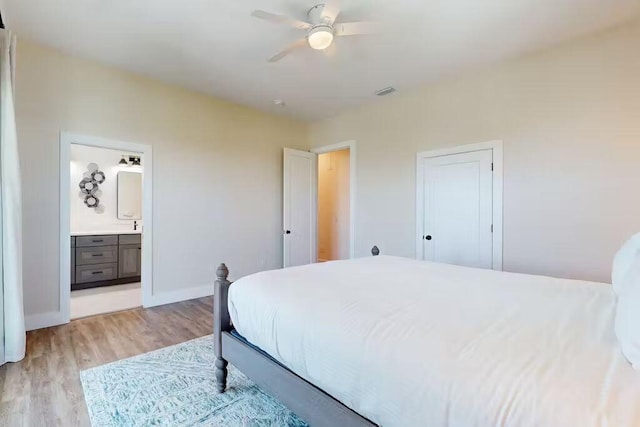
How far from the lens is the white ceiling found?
240cm

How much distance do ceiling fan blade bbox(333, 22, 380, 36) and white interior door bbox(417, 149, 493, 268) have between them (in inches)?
76.6

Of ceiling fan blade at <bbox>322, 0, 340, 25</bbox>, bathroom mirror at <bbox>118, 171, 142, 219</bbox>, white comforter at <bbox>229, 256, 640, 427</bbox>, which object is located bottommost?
white comforter at <bbox>229, 256, 640, 427</bbox>

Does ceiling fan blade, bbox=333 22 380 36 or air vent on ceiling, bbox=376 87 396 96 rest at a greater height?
air vent on ceiling, bbox=376 87 396 96

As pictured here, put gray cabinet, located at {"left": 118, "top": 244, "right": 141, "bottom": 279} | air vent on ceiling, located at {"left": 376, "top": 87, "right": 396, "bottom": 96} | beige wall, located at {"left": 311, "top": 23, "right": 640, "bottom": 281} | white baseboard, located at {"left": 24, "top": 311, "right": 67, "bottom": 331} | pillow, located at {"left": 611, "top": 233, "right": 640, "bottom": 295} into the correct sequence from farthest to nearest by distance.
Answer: gray cabinet, located at {"left": 118, "top": 244, "right": 141, "bottom": 279} < air vent on ceiling, located at {"left": 376, "top": 87, "right": 396, "bottom": 96} < white baseboard, located at {"left": 24, "top": 311, "right": 67, "bottom": 331} < beige wall, located at {"left": 311, "top": 23, "right": 640, "bottom": 281} < pillow, located at {"left": 611, "top": 233, "right": 640, "bottom": 295}

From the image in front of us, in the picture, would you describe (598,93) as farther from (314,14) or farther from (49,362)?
(49,362)

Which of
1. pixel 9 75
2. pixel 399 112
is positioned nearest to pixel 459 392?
pixel 9 75

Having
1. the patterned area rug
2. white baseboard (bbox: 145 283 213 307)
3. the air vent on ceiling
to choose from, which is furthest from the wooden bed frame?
the air vent on ceiling

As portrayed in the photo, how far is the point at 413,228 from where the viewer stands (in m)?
4.04

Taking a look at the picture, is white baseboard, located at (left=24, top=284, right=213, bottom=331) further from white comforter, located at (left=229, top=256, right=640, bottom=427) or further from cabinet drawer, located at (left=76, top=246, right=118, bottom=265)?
white comforter, located at (left=229, top=256, right=640, bottom=427)

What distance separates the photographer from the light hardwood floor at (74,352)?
5.88 ft

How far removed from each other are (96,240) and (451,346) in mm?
5315

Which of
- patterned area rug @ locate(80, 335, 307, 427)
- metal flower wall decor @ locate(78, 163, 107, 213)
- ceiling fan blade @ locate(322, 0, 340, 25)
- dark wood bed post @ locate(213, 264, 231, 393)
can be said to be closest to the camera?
patterned area rug @ locate(80, 335, 307, 427)

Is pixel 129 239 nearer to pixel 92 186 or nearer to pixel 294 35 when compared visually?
pixel 92 186

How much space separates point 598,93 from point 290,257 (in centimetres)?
413
